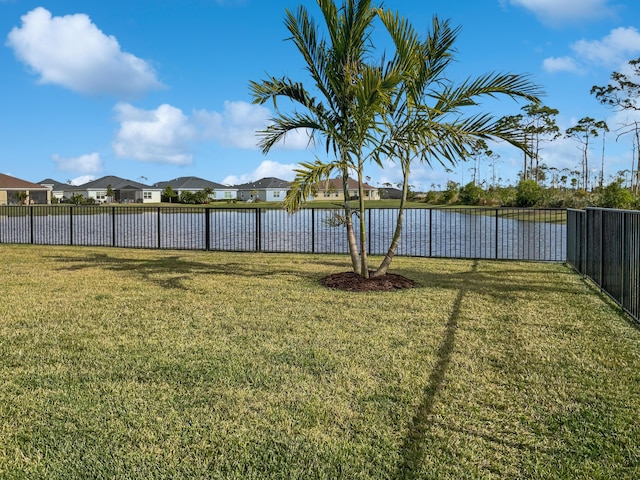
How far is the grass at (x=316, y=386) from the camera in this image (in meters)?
2.58

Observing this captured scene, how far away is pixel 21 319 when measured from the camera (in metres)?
5.59

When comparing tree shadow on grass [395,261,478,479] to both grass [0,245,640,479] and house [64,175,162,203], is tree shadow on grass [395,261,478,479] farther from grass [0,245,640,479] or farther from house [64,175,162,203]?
house [64,175,162,203]

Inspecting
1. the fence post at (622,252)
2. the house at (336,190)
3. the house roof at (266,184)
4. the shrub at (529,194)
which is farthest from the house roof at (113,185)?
the fence post at (622,252)

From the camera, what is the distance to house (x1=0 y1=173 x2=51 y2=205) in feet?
160

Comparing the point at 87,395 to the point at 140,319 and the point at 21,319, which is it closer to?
the point at 140,319

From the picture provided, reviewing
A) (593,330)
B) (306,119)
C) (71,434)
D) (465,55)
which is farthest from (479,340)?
(465,55)

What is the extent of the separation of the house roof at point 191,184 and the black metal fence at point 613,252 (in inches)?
2791

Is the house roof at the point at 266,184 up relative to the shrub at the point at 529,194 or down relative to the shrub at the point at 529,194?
up

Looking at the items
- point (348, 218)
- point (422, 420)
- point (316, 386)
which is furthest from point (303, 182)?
point (422, 420)

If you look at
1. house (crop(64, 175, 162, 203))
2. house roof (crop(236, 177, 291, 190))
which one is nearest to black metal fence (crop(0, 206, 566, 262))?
house (crop(64, 175, 162, 203))

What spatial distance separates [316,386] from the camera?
3.56m

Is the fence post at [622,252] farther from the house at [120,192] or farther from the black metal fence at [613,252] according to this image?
the house at [120,192]

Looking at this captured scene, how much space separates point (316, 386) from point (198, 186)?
76304 millimetres

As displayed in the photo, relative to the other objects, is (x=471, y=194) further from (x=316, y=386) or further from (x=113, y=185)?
(x=113, y=185)
